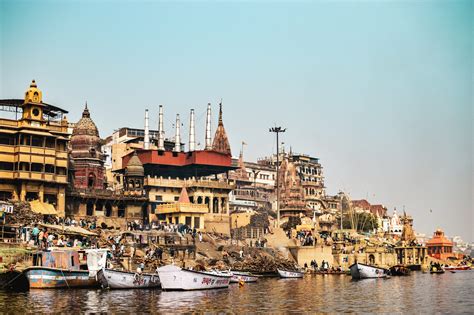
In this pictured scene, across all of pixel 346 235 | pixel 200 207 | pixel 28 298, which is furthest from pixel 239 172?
pixel 28 298

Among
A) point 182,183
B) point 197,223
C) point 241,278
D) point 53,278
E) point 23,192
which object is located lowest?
point 241,278

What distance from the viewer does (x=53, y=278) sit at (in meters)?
50.0

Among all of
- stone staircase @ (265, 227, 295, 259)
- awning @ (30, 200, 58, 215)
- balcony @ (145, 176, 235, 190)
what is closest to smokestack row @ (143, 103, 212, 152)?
balcony @ (145, 176, 235, 190)

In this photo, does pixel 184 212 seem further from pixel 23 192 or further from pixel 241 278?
pixel 241 278

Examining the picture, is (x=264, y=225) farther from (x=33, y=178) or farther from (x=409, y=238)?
(x=33, y=178)

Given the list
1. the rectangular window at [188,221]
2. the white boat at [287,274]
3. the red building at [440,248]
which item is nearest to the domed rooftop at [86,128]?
the rectangular window at [188,221]

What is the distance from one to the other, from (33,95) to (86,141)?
17034 mm

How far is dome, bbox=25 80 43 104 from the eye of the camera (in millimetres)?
73438

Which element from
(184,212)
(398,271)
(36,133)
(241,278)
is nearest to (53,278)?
(241,278)

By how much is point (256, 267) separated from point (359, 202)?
95.3m

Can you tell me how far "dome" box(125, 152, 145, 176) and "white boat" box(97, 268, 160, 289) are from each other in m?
35.2

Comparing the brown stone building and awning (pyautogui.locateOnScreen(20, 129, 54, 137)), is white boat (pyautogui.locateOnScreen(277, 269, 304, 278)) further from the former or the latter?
awning (pyautogui.locateOnScreen(20, 129, 54, 137))

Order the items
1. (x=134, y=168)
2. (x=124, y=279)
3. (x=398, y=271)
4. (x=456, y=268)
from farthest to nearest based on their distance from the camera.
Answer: (x=456, y=268)
(x=134, y=168)
(x=398, y=271)
(x=124, y=279)

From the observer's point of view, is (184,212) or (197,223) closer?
(184,212)
